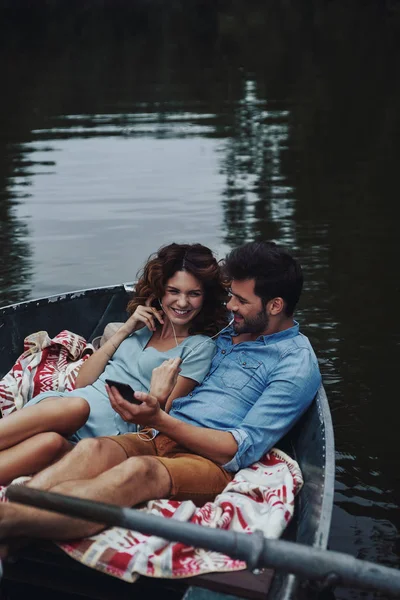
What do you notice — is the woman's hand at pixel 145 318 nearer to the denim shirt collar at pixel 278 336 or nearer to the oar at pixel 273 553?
the denim shirt collar at pixel 278 336

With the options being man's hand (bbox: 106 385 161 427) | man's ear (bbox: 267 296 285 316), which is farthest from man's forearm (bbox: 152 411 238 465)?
man's ear (bbox: 267 296 285 316)

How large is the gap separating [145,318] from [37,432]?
889 millimetres

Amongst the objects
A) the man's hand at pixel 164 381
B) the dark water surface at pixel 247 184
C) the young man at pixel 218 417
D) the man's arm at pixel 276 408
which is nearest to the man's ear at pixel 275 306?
the young man at pixel 218 417

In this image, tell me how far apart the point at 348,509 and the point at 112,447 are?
1604 mm

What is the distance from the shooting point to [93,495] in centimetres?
335

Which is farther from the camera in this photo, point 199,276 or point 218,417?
point 199,276

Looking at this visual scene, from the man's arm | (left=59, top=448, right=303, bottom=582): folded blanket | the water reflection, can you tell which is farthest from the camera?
the water reflection

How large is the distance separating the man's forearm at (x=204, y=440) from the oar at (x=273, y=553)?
4.03ft

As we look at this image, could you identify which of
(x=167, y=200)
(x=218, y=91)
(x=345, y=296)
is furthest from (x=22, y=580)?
(x=218, y=91)

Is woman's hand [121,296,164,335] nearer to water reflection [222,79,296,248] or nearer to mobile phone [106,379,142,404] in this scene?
mobile phone [106,379,142,404]

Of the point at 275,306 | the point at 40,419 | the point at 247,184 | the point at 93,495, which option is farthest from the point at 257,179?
the point at 93,495

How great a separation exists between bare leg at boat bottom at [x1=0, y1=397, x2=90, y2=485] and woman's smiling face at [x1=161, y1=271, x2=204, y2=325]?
2.31ft

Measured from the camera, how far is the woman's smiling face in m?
4.37

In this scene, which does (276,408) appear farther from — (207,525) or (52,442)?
(52,442)
